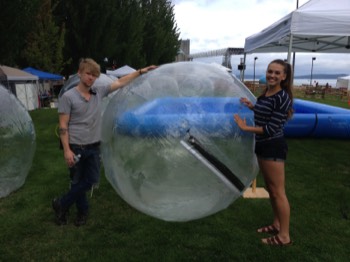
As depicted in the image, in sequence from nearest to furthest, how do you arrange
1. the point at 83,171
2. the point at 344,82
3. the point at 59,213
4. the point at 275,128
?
the point at 275,128 → the point at 83,171 → the point at 59,213 → the point at 344,82

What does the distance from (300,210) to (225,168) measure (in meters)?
2.36

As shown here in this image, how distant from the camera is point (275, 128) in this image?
8.94ft

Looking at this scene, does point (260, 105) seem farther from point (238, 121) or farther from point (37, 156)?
point (37, 156)

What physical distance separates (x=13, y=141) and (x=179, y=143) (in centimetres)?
116

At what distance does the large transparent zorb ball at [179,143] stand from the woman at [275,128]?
35 cm

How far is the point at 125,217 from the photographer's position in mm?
3816

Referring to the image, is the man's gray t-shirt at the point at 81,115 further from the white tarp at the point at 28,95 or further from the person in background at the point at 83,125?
the white tarp at the point at 28,95

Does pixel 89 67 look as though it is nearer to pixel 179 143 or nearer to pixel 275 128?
pixel 179 143

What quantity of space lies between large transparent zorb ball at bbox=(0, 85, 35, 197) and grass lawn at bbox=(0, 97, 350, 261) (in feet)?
3.03

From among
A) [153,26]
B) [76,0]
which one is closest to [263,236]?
[76,0]

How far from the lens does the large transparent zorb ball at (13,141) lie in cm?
232

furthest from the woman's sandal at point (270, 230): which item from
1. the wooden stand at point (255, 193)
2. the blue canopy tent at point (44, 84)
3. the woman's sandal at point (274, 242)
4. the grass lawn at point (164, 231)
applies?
the blue canopy tent at point (44, 84)

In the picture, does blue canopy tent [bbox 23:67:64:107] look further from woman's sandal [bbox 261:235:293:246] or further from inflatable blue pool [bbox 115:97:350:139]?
inflatable blue pool [bbox 115:97:350:139]

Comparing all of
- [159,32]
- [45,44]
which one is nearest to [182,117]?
[45,44]
